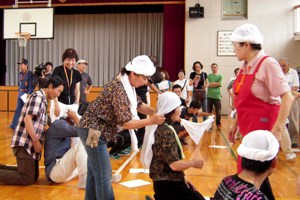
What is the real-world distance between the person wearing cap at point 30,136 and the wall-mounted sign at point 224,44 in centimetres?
860

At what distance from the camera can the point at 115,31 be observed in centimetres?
1470

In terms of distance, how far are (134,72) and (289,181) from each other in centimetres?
271

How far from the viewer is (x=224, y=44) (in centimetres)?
1194

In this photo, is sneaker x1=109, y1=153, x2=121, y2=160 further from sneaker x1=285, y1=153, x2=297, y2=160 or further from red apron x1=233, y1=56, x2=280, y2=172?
red apron x1=233, y1=56, x2=280, y2=172

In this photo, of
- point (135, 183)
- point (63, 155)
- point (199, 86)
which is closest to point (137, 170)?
point (135, 183)

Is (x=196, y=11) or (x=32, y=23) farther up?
(x=196, y=11)

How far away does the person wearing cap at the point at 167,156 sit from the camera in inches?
105

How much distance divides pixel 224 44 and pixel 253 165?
1059 centimetres

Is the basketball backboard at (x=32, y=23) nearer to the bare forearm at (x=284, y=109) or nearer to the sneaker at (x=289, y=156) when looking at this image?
the sneaker at (x=289, y=156)

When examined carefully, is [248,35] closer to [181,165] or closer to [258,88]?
[258,88]

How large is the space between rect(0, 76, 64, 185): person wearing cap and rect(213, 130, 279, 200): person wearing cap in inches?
107

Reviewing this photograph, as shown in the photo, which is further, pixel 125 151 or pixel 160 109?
pixel 125 151

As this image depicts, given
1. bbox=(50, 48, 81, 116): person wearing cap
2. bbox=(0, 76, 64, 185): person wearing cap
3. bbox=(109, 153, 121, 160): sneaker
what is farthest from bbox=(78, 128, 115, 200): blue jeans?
bbox=(109, 153, 121, 160): sneaker

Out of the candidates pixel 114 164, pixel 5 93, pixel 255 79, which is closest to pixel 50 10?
pixel 5 93
